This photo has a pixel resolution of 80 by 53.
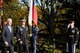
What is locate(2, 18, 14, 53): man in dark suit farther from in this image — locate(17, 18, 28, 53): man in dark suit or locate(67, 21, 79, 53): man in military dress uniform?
locate(67, 21, 79, 53): man in military dress uniform

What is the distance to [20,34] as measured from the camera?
12562 millimetres

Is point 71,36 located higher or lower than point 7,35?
lower

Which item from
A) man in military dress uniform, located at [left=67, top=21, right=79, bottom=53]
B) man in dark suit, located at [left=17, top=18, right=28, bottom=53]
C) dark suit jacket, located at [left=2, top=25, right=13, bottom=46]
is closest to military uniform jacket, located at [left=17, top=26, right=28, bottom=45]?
man in dark suit, located at [left=17, top=18, right=28, bottom=53]

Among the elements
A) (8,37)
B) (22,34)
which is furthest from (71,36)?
(8,37)

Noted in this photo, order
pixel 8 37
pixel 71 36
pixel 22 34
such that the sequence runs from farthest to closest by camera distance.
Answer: pixel 71 36, pixel 22 34, pixel 8 37

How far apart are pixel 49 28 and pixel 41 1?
3.41 metres

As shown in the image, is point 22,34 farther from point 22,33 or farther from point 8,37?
point 8,37

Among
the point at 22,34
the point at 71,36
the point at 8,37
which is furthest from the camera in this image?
the point at 71,36

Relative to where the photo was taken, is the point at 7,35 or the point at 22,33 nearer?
the point at 7,35

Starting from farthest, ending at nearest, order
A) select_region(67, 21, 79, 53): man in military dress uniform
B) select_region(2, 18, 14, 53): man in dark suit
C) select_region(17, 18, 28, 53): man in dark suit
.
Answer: select_region(67, 21, 79, 53): man in military dress uniform → select_region(17, 18, 28, 53): man in dark suit → select_region(2, 18, 14, 53): man in dark suit

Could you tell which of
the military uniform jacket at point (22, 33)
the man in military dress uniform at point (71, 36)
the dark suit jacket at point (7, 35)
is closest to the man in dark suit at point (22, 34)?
the military uniform jacket at point (22, 33)

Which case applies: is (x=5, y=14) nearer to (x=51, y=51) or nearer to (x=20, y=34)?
(x=51, y=51)

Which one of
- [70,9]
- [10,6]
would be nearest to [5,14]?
[10,6]

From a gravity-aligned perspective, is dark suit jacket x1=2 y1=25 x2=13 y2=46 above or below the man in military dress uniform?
above
